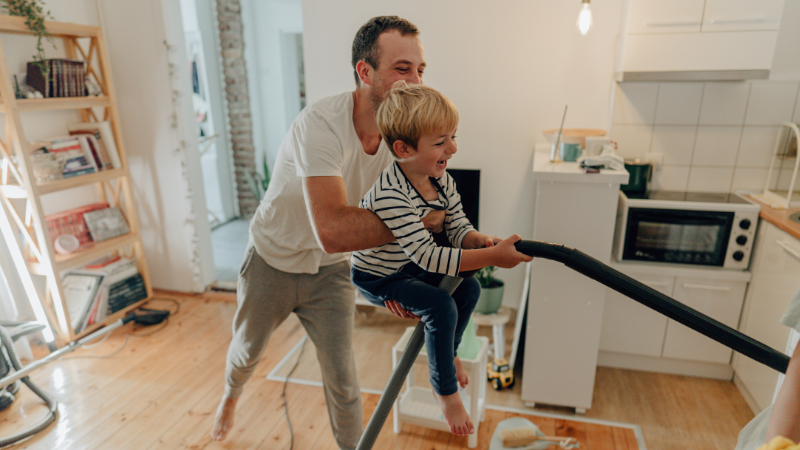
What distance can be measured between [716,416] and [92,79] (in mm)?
4014

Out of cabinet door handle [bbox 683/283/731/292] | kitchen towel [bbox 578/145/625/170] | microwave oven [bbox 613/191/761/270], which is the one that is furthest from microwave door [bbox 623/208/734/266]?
kitchen towel [bbox 578/145/625/170]

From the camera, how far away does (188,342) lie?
287 cm

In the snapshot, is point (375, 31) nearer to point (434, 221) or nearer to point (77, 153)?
point (434, 221)

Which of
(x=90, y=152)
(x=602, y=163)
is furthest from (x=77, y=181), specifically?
(x=602, y=163)

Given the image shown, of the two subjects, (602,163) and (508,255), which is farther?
(602,163)

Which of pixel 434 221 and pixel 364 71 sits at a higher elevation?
pixel 364 71

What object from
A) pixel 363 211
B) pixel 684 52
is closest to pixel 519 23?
pixel 684 52

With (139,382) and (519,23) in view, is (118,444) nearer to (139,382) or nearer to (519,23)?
(139,382)

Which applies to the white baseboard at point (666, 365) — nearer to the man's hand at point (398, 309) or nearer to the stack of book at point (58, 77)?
the man's hand at point (398, 309)

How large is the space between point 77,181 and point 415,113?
2672 mm

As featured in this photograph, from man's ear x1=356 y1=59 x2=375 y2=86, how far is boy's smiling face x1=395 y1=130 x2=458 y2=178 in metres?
0.33

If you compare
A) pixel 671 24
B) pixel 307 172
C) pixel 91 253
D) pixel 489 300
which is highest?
pixel 671 24

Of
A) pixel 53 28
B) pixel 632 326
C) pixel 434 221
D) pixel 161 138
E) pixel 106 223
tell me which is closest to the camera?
pixel 434 221

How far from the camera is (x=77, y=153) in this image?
281 centimetres
